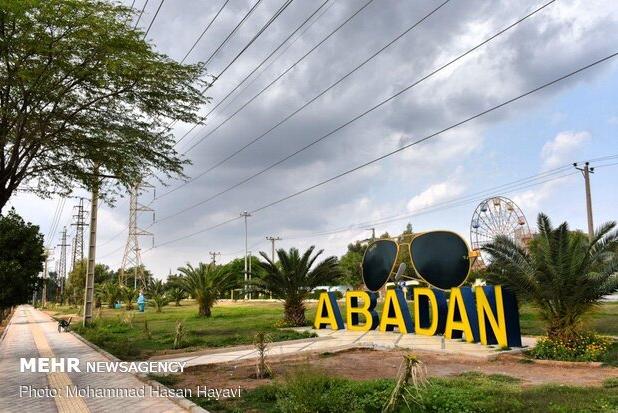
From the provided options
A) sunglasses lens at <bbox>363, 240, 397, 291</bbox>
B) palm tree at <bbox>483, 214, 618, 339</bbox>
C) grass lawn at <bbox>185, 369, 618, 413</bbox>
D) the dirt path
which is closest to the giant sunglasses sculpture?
sunglasses lens at <bbox>363, 240, 397, 291</bbox>

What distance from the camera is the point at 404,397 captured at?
261 inches

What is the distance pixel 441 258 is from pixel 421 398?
13331 mm

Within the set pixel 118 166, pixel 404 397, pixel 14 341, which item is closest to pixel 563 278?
pixel 404 397

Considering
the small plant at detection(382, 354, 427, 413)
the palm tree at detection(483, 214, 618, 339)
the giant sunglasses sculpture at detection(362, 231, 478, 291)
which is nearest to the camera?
the small plant at detection(382, 354, 427, 413)

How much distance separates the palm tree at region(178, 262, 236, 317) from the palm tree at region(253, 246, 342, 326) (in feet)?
28.1

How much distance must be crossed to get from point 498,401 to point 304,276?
1705 cm

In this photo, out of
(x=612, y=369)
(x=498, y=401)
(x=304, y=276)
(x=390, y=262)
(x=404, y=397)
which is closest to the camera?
(x=404, y=397)

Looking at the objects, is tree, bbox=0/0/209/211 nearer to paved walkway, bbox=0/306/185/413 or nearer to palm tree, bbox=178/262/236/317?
paved walkway, bbox=0/306/185/413

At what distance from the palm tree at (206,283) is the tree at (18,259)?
12451mm

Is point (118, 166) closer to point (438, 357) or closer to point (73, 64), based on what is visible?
point (73, 64)

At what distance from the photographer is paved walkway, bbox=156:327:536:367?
13867mm

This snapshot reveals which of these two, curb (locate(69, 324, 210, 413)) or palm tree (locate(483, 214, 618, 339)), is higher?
palm tree (locate(483, 214, 618, 339))

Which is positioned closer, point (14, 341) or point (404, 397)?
point (404, 397)

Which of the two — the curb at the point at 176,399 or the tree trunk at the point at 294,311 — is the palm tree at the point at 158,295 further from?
the curb at the point at 176,399
